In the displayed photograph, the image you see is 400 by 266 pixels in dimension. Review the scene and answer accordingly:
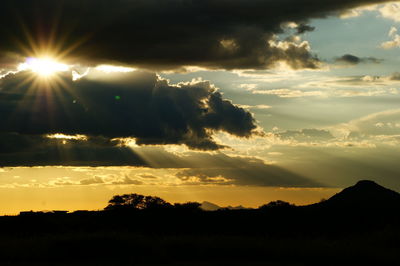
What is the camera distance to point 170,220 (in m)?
110

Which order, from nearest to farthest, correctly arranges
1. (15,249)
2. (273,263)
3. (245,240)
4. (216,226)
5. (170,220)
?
(273,263)
(15,249)
(245,240)
(216,226)
(170,220)

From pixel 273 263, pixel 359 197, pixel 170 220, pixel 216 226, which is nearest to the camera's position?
pixel 273 263

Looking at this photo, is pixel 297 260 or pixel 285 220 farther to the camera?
pixel 285 220

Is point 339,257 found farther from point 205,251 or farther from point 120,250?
point 120,250

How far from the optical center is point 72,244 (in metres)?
49.6

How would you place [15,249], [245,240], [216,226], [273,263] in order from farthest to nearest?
[216,226] → [245,240] → [15,249] → [273,263]

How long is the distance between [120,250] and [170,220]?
6211 centimetres

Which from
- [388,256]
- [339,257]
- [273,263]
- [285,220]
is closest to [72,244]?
[273,263]

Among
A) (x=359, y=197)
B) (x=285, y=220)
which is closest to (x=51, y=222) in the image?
(x=285, y=220)

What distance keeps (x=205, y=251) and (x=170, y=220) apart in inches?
2515

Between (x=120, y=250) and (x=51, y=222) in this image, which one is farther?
(x=51, y=222)

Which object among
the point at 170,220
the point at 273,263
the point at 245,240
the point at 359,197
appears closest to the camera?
the point at 273,263

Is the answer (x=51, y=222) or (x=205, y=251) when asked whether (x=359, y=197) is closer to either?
(x=51, y=222)

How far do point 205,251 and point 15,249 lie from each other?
1529 centimetres
